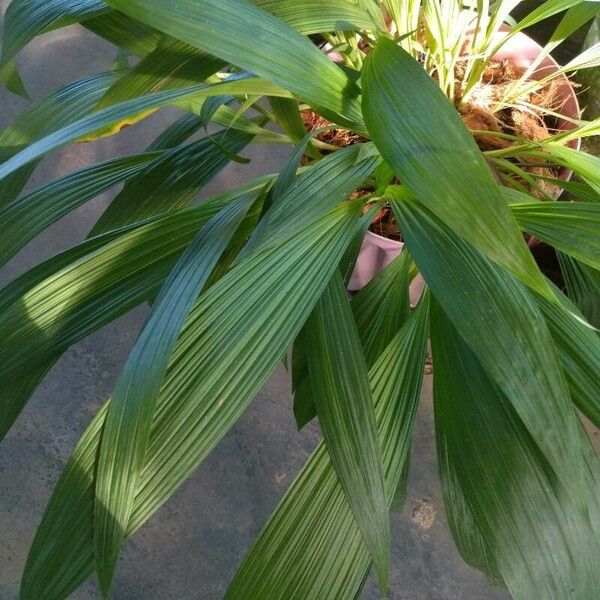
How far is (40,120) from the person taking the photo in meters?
0.79

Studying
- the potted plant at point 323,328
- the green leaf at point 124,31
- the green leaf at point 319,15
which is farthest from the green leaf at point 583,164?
the green leaf at point 124,31

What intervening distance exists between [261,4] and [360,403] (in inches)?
15.6

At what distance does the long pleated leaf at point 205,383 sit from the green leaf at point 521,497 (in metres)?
0.17

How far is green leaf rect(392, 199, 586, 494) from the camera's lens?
48cm

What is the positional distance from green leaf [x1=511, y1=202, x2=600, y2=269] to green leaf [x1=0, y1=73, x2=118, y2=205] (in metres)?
0.51

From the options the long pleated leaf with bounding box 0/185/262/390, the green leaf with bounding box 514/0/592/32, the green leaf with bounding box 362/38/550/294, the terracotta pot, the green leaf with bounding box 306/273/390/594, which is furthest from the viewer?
the terracotta pot

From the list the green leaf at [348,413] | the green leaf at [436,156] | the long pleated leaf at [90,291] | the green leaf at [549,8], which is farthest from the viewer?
the green leaf at [549,8]

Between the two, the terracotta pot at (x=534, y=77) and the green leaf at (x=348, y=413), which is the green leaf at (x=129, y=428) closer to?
the green leaf at (x=348, y=413)

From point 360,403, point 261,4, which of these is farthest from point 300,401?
point 261,4

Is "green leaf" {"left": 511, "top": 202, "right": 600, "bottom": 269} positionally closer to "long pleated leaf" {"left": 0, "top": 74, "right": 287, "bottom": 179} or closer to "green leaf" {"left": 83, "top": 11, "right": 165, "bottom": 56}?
"long pleated leaf" {"left": 0, "top": 74, "right": 287, "bottom": 179}

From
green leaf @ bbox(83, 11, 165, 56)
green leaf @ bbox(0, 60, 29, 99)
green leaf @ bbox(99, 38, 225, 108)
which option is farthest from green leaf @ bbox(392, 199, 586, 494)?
green leaf @ bbox(0, 60, 29, 99)

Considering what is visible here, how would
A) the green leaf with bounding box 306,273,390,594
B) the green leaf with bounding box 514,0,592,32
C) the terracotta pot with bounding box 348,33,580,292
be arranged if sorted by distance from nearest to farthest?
1. the green leaf with bounding box 306,273,390,594
2. the green leaf with bounding box 514,0,592,32
3. the terracotta pot with bounding box 348,33,580,292

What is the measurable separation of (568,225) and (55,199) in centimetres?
54

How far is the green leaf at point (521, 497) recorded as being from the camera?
48cm
